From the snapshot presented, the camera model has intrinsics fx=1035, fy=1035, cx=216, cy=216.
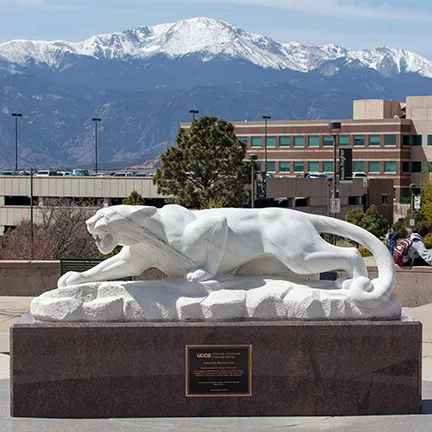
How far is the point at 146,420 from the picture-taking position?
973cm

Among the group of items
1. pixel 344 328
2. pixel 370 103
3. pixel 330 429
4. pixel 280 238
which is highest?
pixel 370 103

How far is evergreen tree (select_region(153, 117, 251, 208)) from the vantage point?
166 ft

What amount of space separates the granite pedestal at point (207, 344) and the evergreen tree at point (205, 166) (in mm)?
40370

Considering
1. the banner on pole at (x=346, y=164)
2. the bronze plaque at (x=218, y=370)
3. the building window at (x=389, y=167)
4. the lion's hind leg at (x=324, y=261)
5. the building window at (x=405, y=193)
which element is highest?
the building window at (x=389, y=167)

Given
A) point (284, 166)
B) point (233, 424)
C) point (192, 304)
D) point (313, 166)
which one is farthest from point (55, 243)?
point (284, 166)

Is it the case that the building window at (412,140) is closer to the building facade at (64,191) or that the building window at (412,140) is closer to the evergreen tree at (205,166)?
the building facade at (64,191)

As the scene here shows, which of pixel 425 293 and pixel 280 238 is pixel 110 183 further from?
pixel 280 238

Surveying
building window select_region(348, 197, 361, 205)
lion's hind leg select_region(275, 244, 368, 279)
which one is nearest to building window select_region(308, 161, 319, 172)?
building window select_region(348, 197, 361, 205)

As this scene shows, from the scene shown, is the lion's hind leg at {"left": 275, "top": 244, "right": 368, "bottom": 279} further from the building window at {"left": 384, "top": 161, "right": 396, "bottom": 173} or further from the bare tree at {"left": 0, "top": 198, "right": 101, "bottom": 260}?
the building window at {"left": 384, "top": 161, "right": 396, "bottom": 173}

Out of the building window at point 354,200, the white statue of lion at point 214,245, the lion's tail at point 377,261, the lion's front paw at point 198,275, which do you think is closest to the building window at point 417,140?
the building window at point 354,200

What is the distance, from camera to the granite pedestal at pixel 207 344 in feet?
32.2

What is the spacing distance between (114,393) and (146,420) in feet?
1.32

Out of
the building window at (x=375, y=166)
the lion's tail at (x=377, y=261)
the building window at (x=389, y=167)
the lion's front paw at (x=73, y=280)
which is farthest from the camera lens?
the building window at (x=375, y=166)

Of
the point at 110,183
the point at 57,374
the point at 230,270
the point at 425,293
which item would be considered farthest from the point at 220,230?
the point at 110,183
